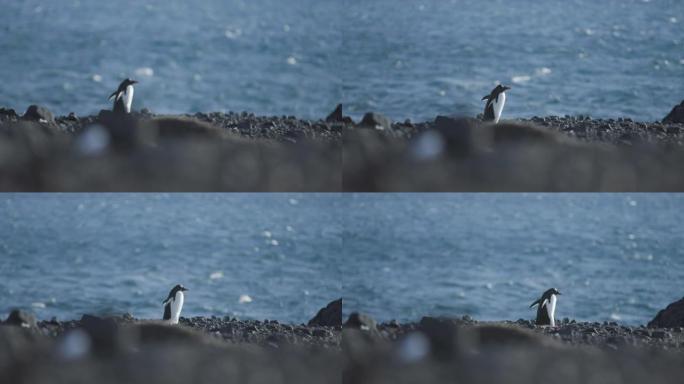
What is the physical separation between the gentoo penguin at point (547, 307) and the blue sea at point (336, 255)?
11 centimetres

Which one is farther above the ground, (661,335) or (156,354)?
(661,335)

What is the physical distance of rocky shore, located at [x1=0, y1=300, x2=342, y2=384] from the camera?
6.48 meters

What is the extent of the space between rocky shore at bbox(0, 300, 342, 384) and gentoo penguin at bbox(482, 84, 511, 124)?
162 cm

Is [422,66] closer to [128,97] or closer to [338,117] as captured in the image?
[338,117]

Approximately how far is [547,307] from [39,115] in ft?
11.9

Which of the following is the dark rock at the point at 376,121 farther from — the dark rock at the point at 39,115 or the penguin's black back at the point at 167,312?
the dark rock at the point at 39,115

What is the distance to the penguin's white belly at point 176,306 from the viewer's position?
673 centimetres

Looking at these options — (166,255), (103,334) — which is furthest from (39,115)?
(166,255)

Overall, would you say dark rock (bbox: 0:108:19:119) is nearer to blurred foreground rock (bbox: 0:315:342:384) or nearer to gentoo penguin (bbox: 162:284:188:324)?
blurred foreground rock (bbox: 0:315:342:384)

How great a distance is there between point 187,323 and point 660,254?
167 inches

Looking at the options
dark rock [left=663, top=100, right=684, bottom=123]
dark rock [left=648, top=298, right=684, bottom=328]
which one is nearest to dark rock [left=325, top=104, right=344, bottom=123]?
dark rock [left=663, top=100, right=684, bottom=123]

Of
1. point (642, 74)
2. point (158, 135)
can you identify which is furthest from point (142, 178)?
point (642, 74)

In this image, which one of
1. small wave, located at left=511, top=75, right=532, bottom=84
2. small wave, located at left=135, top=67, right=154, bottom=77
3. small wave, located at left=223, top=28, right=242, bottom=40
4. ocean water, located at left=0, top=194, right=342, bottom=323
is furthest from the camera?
small wave, located at left=223, top=28, right=242, bottom=40

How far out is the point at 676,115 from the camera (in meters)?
7.13
